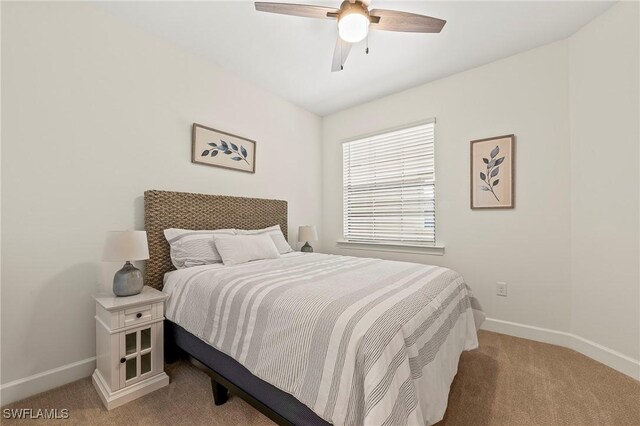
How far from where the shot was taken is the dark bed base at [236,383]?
1.23 metres

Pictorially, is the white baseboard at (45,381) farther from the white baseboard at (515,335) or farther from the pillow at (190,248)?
the pillow at (190,248)

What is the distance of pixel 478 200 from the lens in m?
2.87

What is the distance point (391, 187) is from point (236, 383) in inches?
109

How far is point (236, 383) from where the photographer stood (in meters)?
1.52

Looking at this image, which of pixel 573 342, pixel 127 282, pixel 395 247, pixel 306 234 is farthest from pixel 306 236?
pixel 573 342

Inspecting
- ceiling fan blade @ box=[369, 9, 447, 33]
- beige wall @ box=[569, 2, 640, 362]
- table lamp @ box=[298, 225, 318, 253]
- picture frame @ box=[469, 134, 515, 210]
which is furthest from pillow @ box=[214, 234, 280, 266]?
beige wall @ box=[569, 2, 640, 362]

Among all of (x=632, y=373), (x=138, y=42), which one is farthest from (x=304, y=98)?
(x=632, y=373)

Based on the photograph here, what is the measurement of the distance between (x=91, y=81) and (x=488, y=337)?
4036 mm

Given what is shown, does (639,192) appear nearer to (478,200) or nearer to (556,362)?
(478,200)

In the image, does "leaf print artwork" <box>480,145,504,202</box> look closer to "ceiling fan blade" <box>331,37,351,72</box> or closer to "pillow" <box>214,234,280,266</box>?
"ceiling fan blade" <box>331,37,351,72</box>

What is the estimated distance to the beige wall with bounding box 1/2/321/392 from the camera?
174cm

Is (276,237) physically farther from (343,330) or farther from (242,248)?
(343,330)

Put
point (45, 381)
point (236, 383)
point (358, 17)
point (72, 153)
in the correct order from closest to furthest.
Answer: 1. point (236, 383)
2. point (358, 17)
3. point (45, 381)
4. point (72, 153)

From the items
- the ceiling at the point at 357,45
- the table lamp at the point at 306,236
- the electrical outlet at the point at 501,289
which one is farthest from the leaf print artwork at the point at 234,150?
the electrical outlet at the point at 501,289
